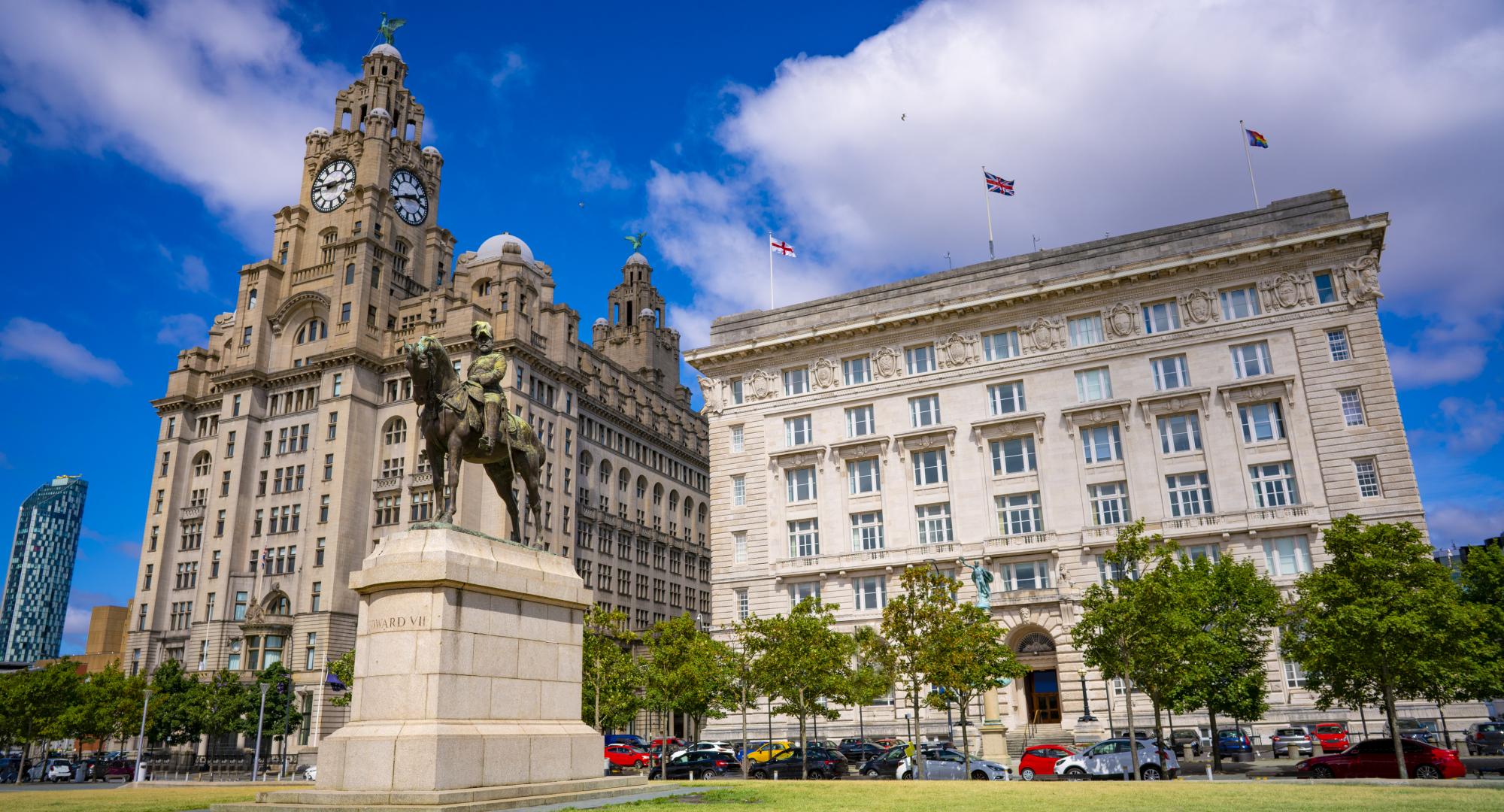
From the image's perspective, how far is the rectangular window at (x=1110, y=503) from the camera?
57.5 metres

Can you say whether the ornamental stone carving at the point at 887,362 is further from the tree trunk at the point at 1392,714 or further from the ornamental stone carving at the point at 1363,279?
the tree trunk at the point at 1392,714

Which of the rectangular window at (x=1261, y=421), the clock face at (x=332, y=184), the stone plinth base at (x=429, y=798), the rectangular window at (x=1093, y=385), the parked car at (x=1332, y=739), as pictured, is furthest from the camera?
the clock face at (x=332, y=184)

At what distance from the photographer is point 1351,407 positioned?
178 ft

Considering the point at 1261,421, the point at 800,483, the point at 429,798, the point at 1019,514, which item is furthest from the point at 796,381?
the point at 429,798

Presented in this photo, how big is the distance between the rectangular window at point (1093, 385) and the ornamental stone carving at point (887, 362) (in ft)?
38.0

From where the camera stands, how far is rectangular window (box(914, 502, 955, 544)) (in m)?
61.1

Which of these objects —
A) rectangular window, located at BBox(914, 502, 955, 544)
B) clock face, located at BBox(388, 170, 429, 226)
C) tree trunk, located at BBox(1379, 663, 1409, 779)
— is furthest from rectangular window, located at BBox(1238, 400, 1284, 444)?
clock face, located at BBox(388, 170, 429, 226)

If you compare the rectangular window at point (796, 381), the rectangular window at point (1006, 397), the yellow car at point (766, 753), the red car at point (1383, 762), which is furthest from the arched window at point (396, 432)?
the red car at point (1383, 762)

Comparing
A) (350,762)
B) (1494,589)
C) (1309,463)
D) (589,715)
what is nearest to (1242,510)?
(1309,463)

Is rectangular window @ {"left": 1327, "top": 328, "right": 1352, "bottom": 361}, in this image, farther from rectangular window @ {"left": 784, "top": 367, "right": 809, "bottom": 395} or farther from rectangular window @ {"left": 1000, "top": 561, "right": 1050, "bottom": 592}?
rectangular window @ {"left": 784, "top": 367, "right": 809, "bottom": 395}

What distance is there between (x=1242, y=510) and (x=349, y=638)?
6684cm

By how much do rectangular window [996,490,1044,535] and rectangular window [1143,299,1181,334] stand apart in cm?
1237

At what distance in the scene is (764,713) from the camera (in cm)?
6281

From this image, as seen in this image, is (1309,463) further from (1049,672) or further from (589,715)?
(589,715)
